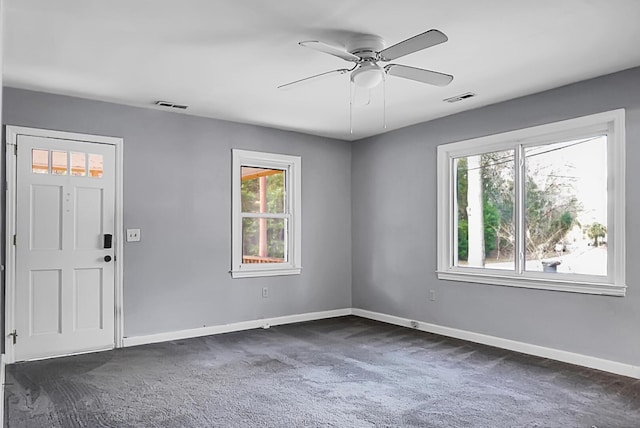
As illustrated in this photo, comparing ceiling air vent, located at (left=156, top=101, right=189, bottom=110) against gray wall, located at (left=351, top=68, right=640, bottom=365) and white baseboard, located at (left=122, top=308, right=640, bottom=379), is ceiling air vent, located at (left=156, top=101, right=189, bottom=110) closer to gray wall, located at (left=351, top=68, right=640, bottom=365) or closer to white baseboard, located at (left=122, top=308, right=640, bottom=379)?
white baseboard, located at (left=122, top=308, right=640, bottom=379)

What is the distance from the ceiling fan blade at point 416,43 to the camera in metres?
2.58

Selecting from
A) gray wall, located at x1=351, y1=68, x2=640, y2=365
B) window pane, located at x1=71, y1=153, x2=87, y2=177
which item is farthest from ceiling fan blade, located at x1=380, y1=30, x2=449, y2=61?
window pane, located at x1=71, y1=153, x2=87, y2=177

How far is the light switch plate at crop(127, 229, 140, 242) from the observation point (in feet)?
15.5

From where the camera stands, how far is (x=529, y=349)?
4355 millimetres

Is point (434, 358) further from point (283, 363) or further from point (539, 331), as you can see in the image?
point (283, 363)

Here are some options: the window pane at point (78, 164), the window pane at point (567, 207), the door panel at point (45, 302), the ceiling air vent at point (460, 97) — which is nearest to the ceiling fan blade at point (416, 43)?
the ceiling air vent at point (460, 97)

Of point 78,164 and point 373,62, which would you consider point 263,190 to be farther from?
point 373,62

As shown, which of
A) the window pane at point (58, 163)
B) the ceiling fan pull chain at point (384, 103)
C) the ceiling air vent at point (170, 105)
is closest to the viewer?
the ceiling fan pull chain at point (384, 103)

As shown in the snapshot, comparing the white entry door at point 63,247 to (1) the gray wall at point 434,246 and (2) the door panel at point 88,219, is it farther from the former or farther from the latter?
(1) the gray wall at point 434,246

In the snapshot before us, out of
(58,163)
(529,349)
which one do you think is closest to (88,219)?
(58,163)

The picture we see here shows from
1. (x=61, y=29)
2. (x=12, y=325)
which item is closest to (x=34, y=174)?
(x=12, y=325)

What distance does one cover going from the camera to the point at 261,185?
587cm

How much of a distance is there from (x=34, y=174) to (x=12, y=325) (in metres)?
1.34

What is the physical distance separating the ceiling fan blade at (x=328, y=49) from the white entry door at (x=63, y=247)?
2.78m
